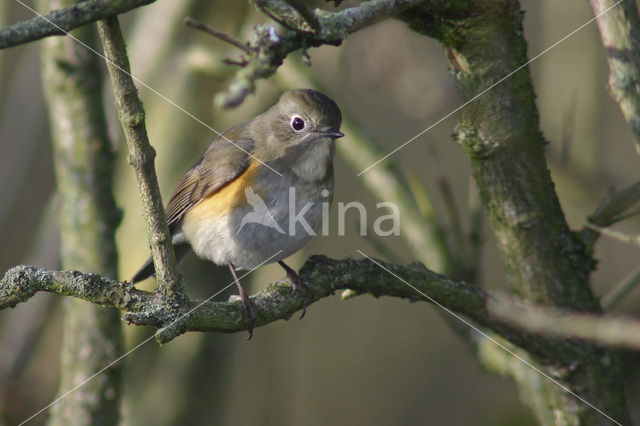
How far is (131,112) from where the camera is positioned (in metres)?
1.89

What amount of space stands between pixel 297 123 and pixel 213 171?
569 mm

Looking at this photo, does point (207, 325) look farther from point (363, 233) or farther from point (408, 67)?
point (408, 67)

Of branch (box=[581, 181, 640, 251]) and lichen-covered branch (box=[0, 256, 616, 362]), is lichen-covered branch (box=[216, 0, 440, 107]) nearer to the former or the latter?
lichen-covered branch (box=[0, 256, 616, 362])

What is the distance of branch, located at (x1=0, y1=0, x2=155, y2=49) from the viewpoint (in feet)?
5.35

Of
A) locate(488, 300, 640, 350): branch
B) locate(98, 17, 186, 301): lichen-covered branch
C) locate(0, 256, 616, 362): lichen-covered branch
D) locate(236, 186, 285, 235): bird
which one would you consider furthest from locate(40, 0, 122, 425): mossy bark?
locate(488, 300, 640, 350): branch

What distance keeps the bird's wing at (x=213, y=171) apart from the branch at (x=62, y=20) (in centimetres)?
210

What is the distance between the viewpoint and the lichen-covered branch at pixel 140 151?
1813 millimetres

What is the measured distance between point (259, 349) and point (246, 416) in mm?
1007

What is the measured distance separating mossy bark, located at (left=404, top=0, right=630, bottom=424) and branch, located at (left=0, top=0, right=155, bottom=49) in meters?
1.14

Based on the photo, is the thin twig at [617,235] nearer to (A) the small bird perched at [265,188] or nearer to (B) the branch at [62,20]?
(A) the small bird perched at [265,188]

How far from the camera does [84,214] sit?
3551mm

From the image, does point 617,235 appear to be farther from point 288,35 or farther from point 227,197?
point 227,197

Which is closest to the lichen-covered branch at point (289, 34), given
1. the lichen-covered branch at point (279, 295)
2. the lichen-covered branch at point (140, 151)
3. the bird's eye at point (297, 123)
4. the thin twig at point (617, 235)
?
the lichen-covered branch at point (140, 151)

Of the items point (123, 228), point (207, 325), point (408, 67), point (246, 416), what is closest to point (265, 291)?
point (207, 325)
